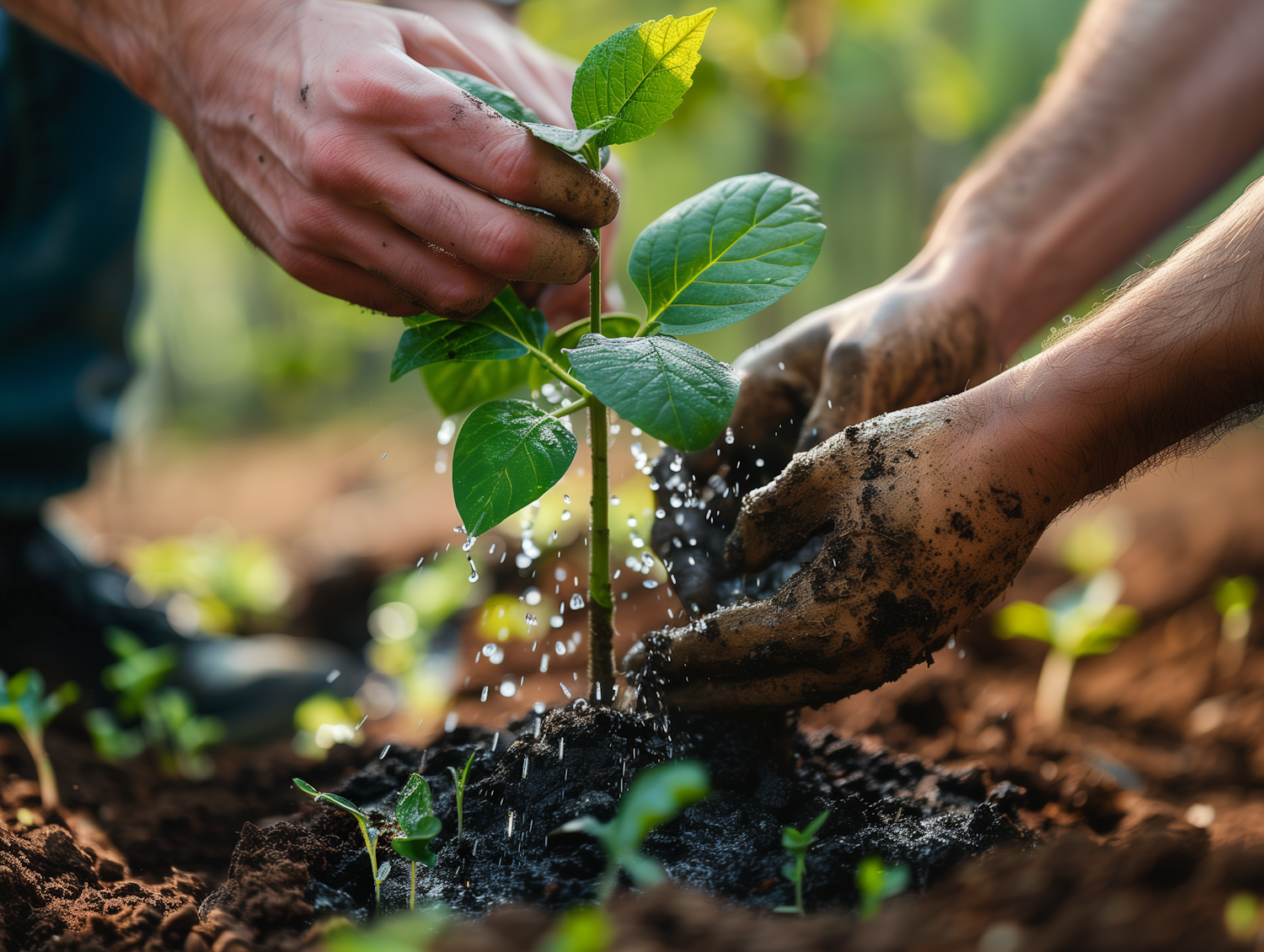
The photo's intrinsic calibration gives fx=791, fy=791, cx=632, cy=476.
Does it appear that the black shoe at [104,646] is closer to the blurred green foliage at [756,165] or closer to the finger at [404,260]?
the blurred green foliage at [756,165]

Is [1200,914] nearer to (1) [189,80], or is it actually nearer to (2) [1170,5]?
(1) [189,80]

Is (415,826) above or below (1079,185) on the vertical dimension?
below

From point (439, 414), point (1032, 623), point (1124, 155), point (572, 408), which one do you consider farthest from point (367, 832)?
point (439, 414)

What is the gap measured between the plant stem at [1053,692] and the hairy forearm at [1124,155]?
2.32ft

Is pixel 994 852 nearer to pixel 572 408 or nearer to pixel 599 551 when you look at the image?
pixel 599 551

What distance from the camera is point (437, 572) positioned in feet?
7.30

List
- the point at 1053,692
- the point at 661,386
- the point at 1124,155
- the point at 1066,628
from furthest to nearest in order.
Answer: the point at 1053,692, the point at 1066,628, the point at 1124,155, the point at 661,386

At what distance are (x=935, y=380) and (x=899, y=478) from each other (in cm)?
38

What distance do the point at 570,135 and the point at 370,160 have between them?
23 cm

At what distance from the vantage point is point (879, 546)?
88 cm

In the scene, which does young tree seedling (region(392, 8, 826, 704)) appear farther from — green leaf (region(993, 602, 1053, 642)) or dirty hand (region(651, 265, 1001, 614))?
green leaf (region(993, 602, 1053, 642))

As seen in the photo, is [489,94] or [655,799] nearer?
[655,799]

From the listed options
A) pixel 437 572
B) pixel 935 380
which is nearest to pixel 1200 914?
pixel 935 380

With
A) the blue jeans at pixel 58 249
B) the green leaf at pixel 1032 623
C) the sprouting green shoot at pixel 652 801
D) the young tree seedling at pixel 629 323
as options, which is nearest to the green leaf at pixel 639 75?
the young tree seedling at pixel 629 323
